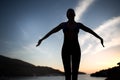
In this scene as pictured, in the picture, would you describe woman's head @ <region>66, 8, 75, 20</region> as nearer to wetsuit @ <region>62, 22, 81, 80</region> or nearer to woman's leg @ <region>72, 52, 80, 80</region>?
wetsuit @ <region>62, 22, 81, 80</region>

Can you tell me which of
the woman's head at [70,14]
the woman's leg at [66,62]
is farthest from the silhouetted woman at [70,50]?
the woman's head at [70,14]

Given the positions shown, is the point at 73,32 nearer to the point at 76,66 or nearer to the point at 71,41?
the point at 71,41

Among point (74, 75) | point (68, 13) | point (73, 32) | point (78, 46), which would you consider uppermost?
point (68, 13)

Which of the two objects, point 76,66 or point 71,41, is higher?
point 71,41

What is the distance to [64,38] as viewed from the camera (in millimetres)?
5441

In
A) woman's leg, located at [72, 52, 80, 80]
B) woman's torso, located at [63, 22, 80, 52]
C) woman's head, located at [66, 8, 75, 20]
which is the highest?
woman's head, located at [66, 8, 75, 20]

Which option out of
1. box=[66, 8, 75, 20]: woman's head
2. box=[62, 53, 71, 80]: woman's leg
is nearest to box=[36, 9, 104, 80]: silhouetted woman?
box=[62, 53, 71, 80]: woman's leg

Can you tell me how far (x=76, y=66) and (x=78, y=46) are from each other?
0.54 meters

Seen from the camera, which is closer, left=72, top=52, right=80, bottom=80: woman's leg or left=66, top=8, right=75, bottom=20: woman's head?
left=72, top=52, right=80, bottom=80: woman's leg

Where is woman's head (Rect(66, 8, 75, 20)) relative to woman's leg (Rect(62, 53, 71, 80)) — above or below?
above

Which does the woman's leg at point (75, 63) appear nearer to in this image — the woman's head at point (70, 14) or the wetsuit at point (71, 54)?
the wetsuit at point (71, 54)

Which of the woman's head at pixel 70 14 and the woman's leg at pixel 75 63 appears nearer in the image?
the woman's leg at pixel 75 63

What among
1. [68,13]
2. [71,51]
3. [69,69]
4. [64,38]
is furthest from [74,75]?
[68,13]

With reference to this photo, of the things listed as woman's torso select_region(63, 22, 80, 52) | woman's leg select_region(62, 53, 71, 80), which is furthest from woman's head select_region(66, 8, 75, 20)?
woman's leg select_region(62, 53, 71, 80)
